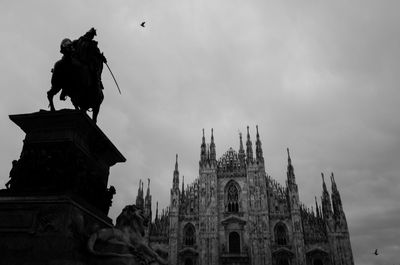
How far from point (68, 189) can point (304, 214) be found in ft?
135

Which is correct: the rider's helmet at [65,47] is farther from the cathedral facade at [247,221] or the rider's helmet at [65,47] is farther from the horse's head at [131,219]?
the cathedral facade at [247,221]


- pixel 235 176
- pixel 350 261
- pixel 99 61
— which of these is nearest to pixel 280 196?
pixel 235 176

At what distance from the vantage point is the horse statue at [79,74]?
6.97 metres

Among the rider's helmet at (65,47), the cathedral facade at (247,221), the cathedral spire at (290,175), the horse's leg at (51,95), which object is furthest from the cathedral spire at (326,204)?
the rider's helmet at (65,47)

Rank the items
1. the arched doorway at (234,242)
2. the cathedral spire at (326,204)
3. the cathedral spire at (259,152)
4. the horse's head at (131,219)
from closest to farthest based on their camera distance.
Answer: the horse's head at (131,219), the arched doorway at (234,242), the cathedral spire at (326,204), the cathedral spire at (259,152)

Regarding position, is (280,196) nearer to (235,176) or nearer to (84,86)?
(235,176)

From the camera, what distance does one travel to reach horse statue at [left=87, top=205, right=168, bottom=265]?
526cm

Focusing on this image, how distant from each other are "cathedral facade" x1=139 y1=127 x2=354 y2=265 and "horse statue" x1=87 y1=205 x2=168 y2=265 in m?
36.2

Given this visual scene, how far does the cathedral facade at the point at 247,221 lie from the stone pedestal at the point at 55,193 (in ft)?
118

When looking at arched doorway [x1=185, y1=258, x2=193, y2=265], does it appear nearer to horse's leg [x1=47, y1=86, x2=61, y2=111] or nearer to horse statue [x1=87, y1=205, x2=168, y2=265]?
horse statue [x1=87, y1=205, x2=168, y2=265]

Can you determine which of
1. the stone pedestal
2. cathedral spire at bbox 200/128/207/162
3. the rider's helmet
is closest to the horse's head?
the stone pedestal

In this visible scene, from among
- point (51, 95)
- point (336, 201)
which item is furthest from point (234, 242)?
point (51, 95)

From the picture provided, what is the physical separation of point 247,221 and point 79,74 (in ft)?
125

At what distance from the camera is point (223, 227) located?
138ft
